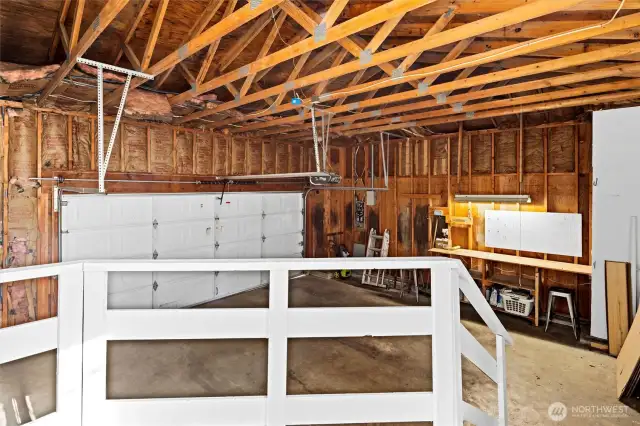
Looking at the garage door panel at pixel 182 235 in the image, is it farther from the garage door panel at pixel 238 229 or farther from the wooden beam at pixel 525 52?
the wooden beam at pixel 525 52

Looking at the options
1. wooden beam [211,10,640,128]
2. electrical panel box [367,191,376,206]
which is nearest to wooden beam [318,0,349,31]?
wooden beam [211,10,640,128]

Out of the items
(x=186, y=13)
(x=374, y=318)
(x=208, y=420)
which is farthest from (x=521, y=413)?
(x=186, y=13)

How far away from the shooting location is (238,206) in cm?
721

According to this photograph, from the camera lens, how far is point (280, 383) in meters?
1.37

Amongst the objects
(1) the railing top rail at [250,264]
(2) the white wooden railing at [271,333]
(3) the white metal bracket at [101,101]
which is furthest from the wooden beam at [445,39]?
(2) the white wooden railing at [271,333]

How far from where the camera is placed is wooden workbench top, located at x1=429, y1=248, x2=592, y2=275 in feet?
16.8

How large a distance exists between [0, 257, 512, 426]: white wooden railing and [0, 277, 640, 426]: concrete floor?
2.50 metres

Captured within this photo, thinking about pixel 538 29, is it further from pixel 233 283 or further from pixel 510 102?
pixel 233 283

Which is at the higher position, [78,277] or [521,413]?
[78,277]

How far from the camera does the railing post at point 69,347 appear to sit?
1.26m

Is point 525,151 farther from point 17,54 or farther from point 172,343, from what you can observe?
point 17,54

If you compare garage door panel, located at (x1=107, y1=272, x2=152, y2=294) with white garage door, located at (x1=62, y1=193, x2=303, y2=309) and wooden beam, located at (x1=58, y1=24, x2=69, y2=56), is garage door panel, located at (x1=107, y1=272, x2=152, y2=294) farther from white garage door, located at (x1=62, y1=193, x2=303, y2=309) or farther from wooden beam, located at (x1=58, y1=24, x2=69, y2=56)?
wooden beam, located at (x1=58, y1=24, x2=69, y2=56)

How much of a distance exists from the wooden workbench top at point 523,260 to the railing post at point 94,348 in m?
5.80

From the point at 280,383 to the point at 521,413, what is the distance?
123 inches
